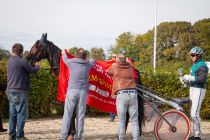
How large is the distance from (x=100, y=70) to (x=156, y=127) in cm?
174

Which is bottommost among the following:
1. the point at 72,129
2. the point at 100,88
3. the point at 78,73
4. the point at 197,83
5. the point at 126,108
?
the point at 72,129

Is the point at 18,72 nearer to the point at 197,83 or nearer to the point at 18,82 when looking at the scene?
the point at 18,82

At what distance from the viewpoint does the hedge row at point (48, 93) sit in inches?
521

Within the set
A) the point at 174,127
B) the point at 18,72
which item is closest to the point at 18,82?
the point at 18,72

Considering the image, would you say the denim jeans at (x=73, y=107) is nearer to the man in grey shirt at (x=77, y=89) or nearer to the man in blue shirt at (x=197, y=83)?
the man in grey shirt at (x=77, y=89)

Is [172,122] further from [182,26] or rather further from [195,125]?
[182,26]

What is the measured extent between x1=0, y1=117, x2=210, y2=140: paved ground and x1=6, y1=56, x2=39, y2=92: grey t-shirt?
5.58ft

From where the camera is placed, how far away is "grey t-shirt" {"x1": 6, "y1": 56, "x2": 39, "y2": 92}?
8.00 m

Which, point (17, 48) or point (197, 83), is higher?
point (17, 48)

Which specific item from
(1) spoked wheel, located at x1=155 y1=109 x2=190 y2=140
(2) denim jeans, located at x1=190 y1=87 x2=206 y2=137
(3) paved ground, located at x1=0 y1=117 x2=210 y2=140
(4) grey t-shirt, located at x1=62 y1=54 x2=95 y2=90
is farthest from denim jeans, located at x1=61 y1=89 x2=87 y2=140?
(2) denim jeans, located at x1=190 y1=87 x2=206 y2=137

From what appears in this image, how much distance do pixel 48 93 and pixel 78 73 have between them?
6215 millimetres

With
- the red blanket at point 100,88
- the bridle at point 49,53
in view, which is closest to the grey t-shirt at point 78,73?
the red blanket at point 100,88

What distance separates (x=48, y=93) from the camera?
45.4 ft

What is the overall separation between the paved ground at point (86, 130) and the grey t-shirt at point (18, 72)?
1700 mm
